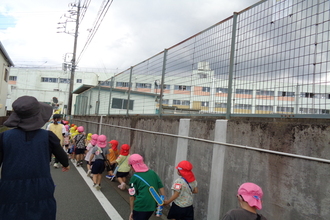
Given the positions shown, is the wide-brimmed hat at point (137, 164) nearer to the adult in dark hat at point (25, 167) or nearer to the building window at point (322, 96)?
the adult in dark hat at point (25, 167)

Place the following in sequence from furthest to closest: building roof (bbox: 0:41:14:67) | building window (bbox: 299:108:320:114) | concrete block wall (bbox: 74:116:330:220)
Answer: building roof (bbox: 0:41:14:67) → building window (bbox: 299:108:320:114) → concrete block wall (bbox: 74:116:330:220)

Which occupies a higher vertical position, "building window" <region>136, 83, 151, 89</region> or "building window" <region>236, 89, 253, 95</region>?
"building window" <region>136, 83, 151, 89</region>

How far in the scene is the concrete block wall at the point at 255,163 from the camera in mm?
2828

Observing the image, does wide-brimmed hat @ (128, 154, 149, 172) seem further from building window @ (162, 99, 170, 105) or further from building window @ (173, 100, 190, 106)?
building window @ (162, 99, 170, 105)

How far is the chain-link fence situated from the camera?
10.4ft

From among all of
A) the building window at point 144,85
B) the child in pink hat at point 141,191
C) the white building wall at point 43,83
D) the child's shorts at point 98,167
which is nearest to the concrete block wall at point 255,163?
A: the child in pink hat at point 141,191

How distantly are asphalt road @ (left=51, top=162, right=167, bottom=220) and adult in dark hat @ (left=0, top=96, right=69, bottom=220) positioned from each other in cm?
244

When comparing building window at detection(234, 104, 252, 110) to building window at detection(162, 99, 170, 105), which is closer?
building window at detection(234, 104, 252, 110)

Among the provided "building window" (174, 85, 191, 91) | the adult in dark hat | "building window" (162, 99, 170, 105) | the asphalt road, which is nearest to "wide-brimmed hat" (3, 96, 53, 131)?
the adult in dark hat

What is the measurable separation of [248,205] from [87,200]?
4.17 meters

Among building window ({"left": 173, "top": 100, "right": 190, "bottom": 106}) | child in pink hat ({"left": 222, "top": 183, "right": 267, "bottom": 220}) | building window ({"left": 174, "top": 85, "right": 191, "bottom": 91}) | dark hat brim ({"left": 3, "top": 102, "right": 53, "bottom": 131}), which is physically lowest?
child in pink hat ({"left": 222, "top": 183, "right": 267, "bottom": 220})

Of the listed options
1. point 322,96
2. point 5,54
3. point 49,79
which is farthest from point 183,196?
point 49,79

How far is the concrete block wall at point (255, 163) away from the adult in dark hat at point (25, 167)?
2.43 meters

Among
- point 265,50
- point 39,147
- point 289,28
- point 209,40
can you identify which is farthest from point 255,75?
point 39,147
